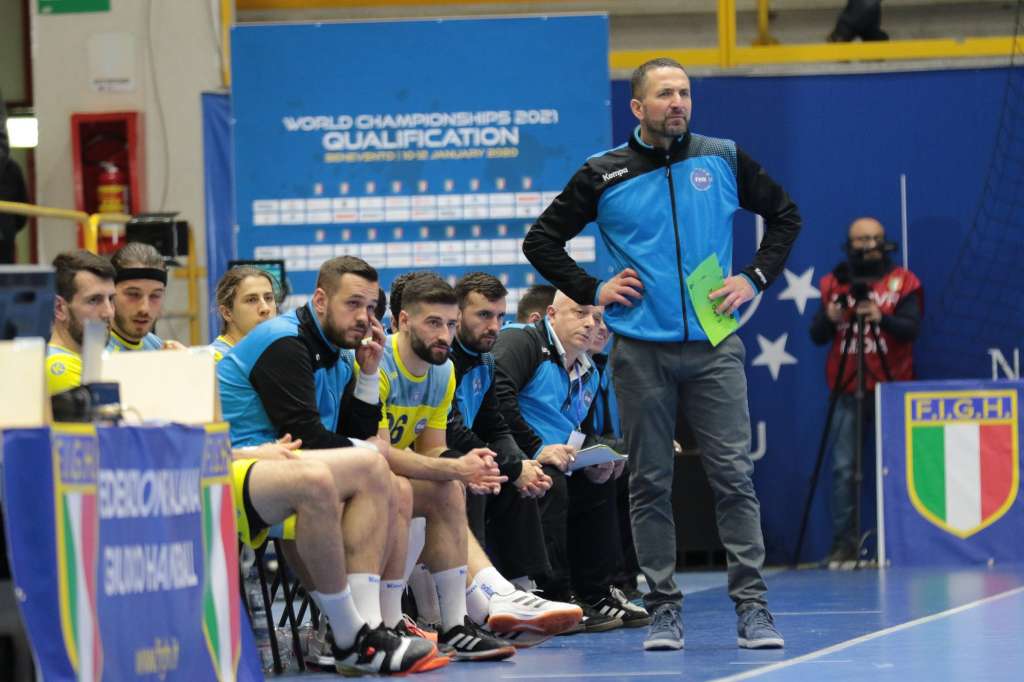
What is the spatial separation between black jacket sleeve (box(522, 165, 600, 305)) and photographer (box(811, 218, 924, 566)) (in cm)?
425

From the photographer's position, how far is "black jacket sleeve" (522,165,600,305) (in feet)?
19.5

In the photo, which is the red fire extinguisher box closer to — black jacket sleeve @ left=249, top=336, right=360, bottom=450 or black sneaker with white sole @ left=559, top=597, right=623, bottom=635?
black sneaker with white sole @ left=559, top=597, right=623, bottom=635

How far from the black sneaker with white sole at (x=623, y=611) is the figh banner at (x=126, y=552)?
8.64 feet

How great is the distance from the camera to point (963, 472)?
32.0 ft

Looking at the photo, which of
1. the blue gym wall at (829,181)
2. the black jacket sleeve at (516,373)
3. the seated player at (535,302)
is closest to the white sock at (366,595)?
the black jacket sleeve at (516,373)

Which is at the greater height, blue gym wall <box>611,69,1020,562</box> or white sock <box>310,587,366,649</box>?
blue gym wall <box>611,69,1020,562</box>

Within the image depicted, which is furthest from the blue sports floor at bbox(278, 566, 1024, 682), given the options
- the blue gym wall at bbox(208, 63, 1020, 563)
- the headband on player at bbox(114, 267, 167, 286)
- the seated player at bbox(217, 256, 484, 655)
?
the blue gym wall at bbox(208, 63, 1020, 563)

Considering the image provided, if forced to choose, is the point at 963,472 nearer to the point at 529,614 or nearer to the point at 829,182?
the point at 829,182

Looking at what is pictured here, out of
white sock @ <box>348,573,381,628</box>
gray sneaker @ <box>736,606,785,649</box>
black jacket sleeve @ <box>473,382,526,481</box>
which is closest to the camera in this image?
white sock @ <box>348,573,381,628</box>

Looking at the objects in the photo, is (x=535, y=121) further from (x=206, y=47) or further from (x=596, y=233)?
(x=206, y=47)

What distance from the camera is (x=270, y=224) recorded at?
9.70 metres

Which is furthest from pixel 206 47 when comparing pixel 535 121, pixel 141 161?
pixel 535 121

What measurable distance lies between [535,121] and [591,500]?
3.05 metres

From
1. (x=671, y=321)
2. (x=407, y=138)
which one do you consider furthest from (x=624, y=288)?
(x=407, y=138)
